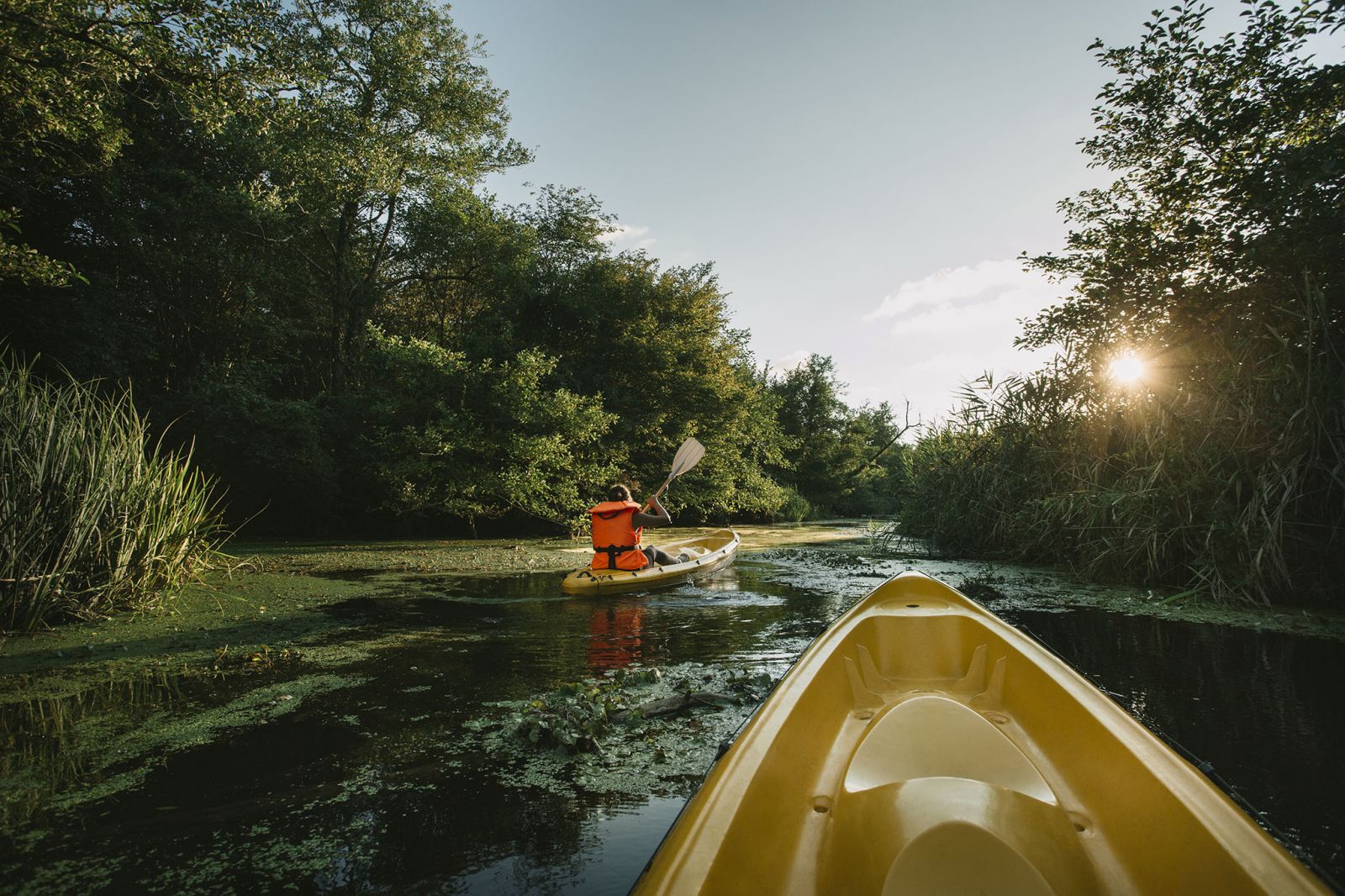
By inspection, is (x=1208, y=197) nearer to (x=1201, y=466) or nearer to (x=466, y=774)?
(x=1201, y=466)

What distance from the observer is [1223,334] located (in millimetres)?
7336

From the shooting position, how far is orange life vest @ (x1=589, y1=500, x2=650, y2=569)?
7387 millimetres

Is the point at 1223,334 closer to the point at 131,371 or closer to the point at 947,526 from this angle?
the point at 947,526

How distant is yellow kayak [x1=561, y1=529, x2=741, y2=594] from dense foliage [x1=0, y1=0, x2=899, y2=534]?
15.5 feet

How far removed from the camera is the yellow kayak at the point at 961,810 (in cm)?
135

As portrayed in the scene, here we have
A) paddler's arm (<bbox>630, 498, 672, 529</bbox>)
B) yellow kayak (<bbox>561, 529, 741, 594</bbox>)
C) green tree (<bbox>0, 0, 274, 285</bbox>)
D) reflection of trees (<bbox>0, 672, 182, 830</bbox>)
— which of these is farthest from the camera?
paddler's arm (<bbox>630, 498, 672, 529</bbox>)

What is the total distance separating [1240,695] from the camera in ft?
12.1

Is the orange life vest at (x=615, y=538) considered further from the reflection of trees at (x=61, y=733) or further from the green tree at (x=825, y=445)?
the green tree at (x=825, y=445)

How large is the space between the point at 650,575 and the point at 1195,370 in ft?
21.1

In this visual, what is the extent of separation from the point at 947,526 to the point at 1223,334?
14.5 ft

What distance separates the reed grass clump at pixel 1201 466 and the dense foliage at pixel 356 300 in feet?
17.3

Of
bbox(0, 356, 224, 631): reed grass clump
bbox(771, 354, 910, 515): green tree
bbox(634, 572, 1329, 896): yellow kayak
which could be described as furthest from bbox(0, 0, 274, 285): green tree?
bbox(771, 354, 910, 515): green tree

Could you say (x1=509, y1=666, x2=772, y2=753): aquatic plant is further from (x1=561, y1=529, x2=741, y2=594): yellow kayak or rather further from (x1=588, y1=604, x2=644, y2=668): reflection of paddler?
(x1=561, y1=529, x2=741, y2=594): yellow kayak

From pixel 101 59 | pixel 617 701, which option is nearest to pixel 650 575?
pixel 617 701
